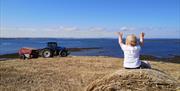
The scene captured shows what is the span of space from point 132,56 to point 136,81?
79cm

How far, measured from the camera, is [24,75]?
481 inches

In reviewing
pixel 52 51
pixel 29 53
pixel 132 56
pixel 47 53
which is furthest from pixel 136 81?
pixel 52 51

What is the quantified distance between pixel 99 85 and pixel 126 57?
90 centimetres

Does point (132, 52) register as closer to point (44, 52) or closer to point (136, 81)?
point (136, 81)

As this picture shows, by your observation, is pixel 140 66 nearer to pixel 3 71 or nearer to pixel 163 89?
pixel 163 89

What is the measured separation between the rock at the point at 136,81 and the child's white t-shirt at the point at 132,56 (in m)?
0.44

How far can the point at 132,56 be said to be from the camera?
22.8 feet

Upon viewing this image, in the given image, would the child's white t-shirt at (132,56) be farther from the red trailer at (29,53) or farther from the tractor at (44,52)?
the red trailer at (29,53)

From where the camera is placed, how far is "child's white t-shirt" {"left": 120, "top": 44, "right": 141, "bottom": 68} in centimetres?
688

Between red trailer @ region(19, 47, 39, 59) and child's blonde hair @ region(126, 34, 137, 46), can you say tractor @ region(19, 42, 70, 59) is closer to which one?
red trailer @ region(19, 47, 39, 59)

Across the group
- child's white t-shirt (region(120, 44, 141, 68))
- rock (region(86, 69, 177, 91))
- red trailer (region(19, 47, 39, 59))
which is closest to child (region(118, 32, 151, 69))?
child's white t-shirt (region(120, 44, 141, 68))

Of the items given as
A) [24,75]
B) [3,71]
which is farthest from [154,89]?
[3,71]

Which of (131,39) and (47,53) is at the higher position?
(131,39)

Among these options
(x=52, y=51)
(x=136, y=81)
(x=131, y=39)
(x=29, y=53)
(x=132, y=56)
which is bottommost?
(x=29, y=53)
